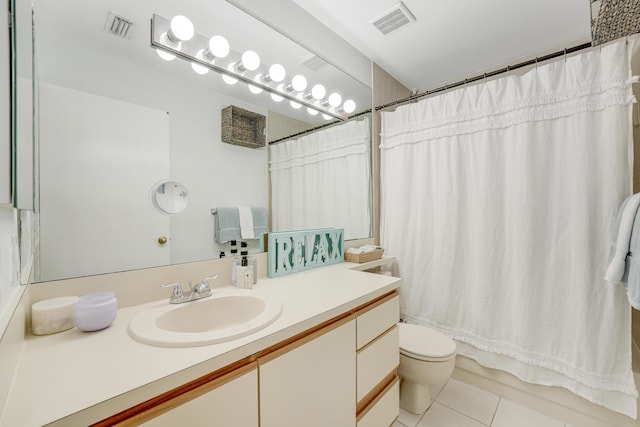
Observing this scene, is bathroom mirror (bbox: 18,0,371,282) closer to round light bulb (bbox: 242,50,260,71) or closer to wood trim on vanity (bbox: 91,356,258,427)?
round light bulb (bbox: 242,50,260,71)

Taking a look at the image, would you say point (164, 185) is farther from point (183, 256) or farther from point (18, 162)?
point (18, 162)

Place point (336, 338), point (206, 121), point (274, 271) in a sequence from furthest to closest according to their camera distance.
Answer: point (274, 271) < point (206, 121) < point (336, 338)

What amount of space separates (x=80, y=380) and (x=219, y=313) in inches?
20.6

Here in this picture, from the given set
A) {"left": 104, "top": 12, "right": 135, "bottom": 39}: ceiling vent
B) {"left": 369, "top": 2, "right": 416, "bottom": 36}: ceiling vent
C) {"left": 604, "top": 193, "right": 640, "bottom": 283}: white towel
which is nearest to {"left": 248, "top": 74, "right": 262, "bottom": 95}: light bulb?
{"left": 104, "top": 12, "right": 135, "bottom": 39}: ceiling vent

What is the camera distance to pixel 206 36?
1.26 meters

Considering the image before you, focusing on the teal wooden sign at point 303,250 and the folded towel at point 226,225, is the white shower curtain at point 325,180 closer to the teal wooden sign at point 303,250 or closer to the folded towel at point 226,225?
the teal wooden sign at point 303,250

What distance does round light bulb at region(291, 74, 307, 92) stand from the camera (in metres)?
1.63

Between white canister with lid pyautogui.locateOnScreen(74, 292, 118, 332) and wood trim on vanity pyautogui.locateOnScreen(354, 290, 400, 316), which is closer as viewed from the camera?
white canister with lid pyautogui.locateOnScreen(74, 292, 118, 332)

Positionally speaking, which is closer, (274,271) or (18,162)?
(18,162)

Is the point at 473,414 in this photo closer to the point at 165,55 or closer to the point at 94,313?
the point at 94,313

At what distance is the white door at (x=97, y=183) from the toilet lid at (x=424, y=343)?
4.50ft

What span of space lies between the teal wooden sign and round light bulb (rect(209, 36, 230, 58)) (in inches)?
36.7

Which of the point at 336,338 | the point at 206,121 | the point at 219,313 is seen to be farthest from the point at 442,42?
the point at 219,313

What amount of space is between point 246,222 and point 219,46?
2.86 ft
